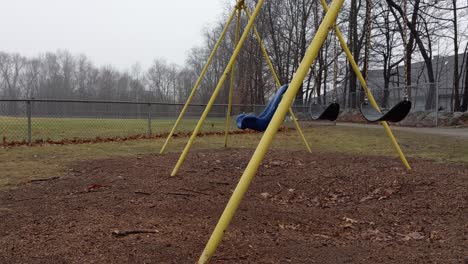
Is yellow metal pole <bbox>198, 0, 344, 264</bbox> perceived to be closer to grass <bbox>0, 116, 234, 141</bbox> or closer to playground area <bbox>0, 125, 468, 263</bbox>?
playground area <bbox>0, 125, 468, 263</bbox>

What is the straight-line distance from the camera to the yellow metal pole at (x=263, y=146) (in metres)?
2.30

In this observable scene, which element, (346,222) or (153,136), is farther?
(153,136)

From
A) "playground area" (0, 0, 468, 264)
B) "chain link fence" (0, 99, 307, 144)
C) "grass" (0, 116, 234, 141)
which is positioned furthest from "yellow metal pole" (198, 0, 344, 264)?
"grass" (0, 116, 234, 141)

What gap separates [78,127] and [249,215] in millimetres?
10907

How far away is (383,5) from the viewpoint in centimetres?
Answer: 2781

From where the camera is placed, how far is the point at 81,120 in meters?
13.8

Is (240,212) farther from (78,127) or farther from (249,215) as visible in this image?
(78,127)

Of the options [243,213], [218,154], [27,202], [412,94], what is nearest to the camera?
[243,213]

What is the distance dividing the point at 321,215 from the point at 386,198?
1108 mm

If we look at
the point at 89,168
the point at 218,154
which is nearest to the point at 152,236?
the point at 89,168

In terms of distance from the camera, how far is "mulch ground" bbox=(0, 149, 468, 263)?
9.46 feet

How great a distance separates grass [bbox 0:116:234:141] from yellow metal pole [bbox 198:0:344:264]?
9941mm

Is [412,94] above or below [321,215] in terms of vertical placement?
above

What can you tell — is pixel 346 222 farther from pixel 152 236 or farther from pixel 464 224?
pixel 152 236
